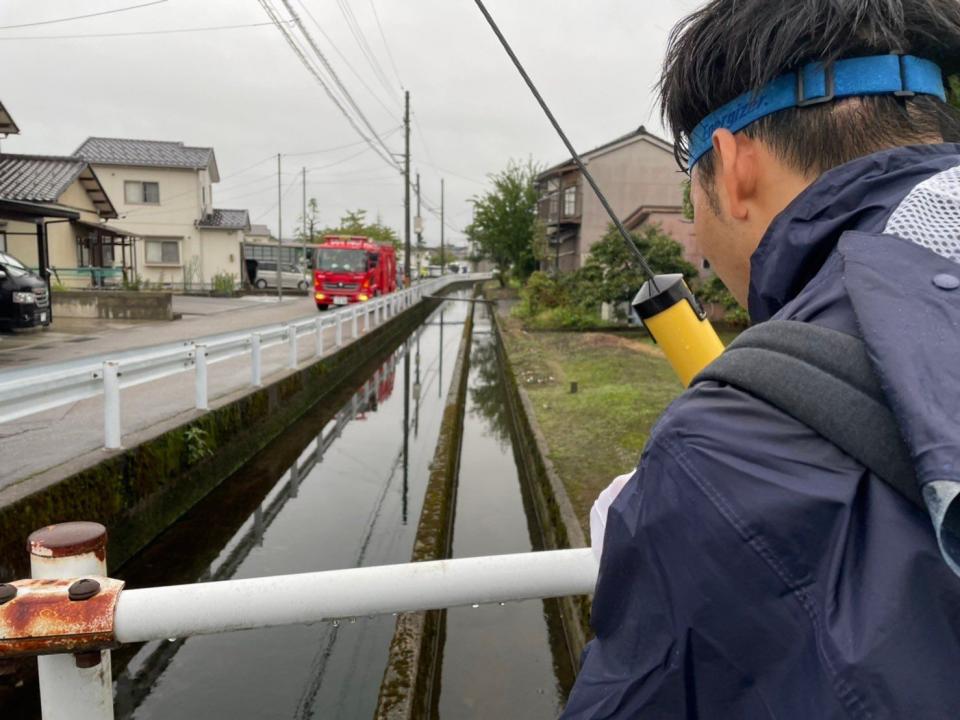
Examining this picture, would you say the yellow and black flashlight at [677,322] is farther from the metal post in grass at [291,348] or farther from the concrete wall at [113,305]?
the concrete wall at [113,305]

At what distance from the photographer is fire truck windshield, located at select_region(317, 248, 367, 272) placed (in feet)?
81.7

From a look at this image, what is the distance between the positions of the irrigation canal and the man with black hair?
3374 mm

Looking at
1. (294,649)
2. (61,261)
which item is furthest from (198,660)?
(61,261)

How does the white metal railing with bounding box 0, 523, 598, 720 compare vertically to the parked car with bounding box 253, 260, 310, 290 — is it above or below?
below

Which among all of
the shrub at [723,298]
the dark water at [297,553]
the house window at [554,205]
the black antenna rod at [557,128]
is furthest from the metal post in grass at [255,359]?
the house window at [554,205]

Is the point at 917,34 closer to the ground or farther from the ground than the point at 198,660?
farther from the ground

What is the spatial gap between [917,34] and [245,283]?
122ft

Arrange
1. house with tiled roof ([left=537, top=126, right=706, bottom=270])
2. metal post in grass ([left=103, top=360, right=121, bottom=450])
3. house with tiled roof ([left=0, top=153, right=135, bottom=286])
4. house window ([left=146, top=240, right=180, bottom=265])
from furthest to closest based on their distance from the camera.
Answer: house window ([left=146, top=240, right=180, bottom=265]) → house with tiled roof ([left=537, top=126, right=706, bottom=270]) → house with tiled roof ([left=0, top=153, right=135, bottom=286]) → metal post in grass ([left=103, top=360, right=121, bottom=450])

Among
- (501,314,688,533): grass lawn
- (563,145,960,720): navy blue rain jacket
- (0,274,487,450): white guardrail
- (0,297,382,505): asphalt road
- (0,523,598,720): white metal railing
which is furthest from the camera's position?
(501,314,688,533): grass lawn

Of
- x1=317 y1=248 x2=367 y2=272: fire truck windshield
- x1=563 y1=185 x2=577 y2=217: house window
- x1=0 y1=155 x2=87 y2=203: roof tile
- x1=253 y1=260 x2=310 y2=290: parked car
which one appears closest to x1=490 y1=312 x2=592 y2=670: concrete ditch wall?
x1=317 y1=248 x2=367 y2=272: fire truck windshield

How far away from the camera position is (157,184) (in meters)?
32.8

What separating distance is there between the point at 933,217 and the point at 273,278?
39.0 meters

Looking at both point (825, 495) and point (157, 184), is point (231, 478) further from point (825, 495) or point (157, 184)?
point (157, 184)

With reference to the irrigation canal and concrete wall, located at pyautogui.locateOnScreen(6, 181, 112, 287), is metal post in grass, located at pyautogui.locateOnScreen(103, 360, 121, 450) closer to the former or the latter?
the irrigation canal
